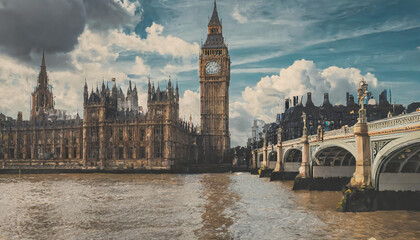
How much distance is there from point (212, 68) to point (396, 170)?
98.0 metres

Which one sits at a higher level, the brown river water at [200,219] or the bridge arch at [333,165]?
the bridge arch at [333,165]

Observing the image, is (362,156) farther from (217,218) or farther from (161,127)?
(161,127)

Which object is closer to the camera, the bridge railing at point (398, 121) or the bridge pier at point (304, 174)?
the bridge railing at point (398, 121)

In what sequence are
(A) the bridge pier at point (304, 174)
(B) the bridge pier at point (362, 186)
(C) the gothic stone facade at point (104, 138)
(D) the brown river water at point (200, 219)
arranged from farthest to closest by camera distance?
(C) the gothic stone facade at point (104, 138) → (A) the bridge pier at point (304, 174) → (B) the bridge pier at point (362, 186) → (D) the brown river water at point (200, 219)

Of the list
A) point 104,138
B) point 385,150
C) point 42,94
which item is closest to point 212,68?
point 104,138

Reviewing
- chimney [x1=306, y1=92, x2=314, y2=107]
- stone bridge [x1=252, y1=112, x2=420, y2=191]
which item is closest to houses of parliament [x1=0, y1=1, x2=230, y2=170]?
chimney [x1=306, y1=92, x2=314, y2=107]

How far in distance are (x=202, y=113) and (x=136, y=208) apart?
289 feet

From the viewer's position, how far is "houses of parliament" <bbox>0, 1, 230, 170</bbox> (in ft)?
320

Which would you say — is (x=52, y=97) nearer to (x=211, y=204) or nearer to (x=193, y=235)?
(x=211, y=204)

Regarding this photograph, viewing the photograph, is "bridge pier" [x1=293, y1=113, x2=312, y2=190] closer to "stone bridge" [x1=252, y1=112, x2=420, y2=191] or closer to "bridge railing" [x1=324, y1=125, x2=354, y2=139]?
"stone bridge" [x1=252, y1=112, x2=420, y2=191]

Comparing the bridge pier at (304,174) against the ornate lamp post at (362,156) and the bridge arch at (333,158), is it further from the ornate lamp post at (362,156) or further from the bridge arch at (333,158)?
the ornate lamp post at (362,156)

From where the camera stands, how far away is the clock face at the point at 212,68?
400ft

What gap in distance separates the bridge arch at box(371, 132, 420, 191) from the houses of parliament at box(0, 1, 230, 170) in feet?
Result: 230

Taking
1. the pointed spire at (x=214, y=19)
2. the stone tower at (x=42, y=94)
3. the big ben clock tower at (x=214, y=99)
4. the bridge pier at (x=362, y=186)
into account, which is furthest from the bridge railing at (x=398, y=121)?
the stone tower at (x=42, y=94)
